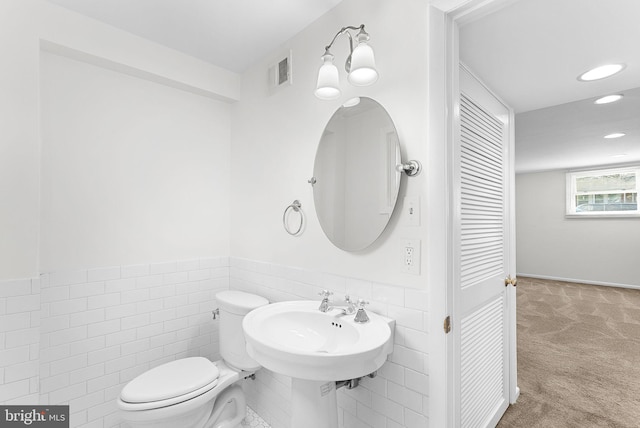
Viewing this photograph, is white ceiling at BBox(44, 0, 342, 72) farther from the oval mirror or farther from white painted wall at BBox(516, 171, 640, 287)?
white painted wall at BBox(516, 171, 640, 287)

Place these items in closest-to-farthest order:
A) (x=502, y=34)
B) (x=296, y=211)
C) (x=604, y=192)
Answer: (x=502, y=34) < (x=296, y=211) < (x=604, y=192)

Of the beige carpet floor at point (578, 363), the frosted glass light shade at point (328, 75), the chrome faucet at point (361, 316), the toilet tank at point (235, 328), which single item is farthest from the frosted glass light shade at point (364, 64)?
the beige carpet floor at point (578, 363)

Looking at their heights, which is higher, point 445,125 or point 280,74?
point 280,74

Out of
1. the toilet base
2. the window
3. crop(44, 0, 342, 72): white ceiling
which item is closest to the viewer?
crop(44, 0, 342, 72): white ceiling

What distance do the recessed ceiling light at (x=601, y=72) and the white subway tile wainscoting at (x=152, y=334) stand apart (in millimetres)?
1701

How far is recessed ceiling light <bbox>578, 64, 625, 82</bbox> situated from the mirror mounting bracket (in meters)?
1.38

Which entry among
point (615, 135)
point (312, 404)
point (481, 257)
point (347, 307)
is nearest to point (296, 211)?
point (347, 307)

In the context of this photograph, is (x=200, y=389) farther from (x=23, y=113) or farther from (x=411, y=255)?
(x=23, y=113)

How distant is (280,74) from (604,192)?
6.94 metres

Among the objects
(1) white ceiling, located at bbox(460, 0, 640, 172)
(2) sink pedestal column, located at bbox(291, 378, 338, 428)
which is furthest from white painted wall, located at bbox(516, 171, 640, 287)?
(2) sink pedestal column, located at bbox(291, 378, 338, 428)

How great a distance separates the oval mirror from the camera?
1.33 metres

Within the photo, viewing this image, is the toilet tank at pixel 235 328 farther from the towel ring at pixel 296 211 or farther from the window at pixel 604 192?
the window at pixel 604 192

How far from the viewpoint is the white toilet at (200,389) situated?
1.46m

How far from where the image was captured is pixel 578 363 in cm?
271
